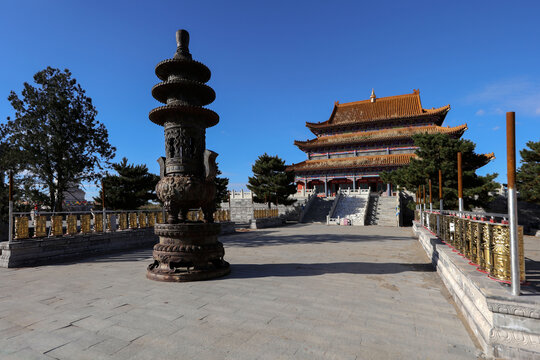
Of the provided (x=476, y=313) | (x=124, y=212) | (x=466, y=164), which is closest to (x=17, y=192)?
(x=124, y=212)

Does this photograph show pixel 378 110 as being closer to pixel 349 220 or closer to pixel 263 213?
pixel 349 220

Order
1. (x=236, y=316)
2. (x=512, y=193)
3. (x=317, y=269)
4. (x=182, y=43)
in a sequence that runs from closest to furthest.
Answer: (x=512, y=193)
(x=236, y=316)
(x=182, y=43)
(x=317, y=269)

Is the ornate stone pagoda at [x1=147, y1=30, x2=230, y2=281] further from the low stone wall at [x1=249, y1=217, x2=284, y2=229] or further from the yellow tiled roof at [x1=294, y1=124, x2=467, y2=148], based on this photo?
the yellow tiled roof at [x1=294, y1=124, x2=467, y2=148]

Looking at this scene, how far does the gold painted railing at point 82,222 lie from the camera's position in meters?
6.77

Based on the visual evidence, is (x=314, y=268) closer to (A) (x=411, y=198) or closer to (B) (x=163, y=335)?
(B) (x=163, y=335)

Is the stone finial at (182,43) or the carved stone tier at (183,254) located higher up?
the stone finial at (182,43)

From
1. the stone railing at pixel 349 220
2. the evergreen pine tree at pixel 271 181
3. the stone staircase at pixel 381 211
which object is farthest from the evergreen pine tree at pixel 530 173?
the evergreen pine tree at pixel 271 181

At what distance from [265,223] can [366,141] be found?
52.6 feet

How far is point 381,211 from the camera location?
2127cm

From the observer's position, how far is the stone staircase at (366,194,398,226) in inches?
782

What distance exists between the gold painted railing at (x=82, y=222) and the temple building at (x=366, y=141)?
752 inches

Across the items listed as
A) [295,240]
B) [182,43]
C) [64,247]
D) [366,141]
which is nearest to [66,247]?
[64,247]

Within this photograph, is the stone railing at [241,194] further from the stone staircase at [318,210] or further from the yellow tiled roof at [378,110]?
the yellow tiled roof at [378,110]

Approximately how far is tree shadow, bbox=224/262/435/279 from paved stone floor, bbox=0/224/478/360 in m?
0.06
